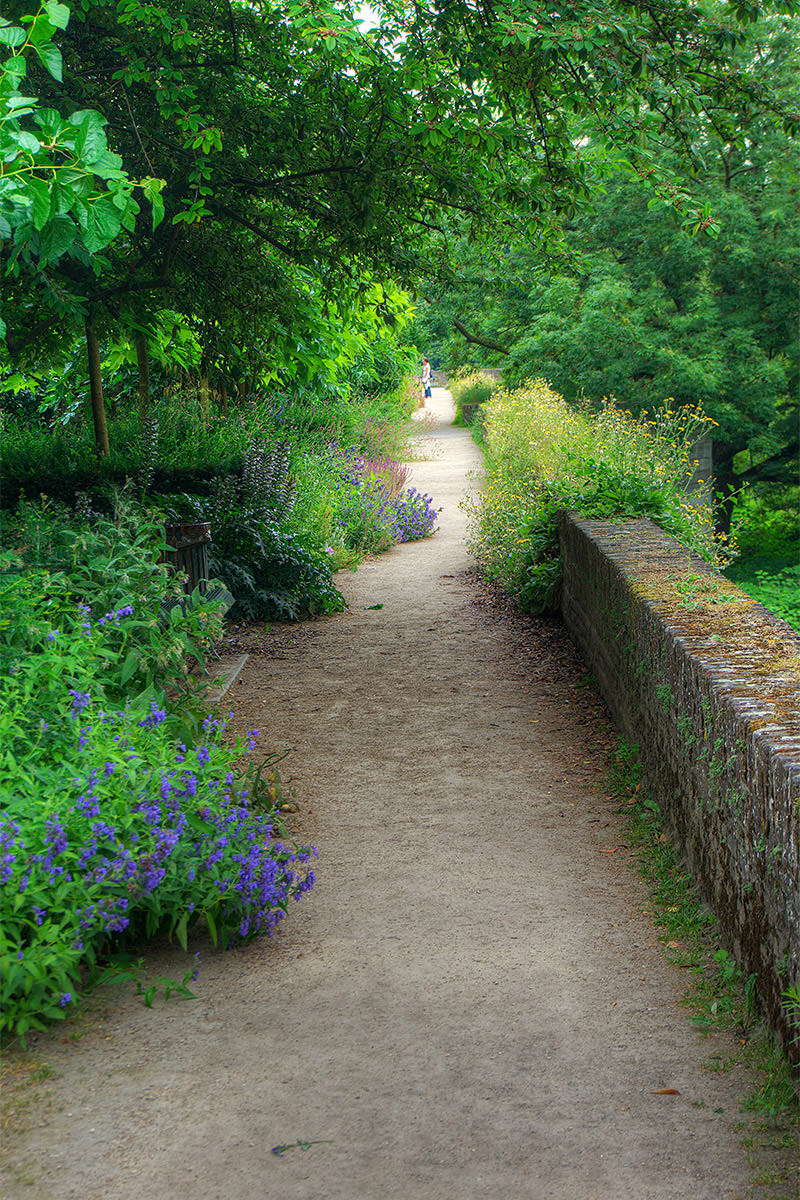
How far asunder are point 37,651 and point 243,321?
16.4 ft

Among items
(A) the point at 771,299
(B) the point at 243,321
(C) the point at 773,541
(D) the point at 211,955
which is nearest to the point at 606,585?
(D) the point at 211,955

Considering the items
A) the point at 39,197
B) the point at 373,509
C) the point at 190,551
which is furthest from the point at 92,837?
the point at 373,509

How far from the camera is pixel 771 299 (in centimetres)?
1848

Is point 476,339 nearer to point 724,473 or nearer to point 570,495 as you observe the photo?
point 724,473

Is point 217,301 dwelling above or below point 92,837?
above

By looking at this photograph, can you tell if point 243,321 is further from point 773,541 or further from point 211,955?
point 773,541

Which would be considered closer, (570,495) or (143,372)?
(570,495)

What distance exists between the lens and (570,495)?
812 cm

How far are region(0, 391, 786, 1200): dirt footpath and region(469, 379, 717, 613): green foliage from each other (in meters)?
2.91

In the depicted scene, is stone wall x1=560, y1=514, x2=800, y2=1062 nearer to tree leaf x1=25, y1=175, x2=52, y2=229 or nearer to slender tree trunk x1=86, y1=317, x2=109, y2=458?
tree leaf x1=25, y1=175, x2=52, y2=229

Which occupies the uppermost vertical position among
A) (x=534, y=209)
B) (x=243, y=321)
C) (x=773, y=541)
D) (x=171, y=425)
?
(x=534, y=209)

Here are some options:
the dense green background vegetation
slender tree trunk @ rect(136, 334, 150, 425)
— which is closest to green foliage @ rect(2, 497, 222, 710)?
the dense green background vegetation

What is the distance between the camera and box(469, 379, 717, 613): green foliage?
7375 millimetres

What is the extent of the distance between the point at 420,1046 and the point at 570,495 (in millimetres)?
5959
